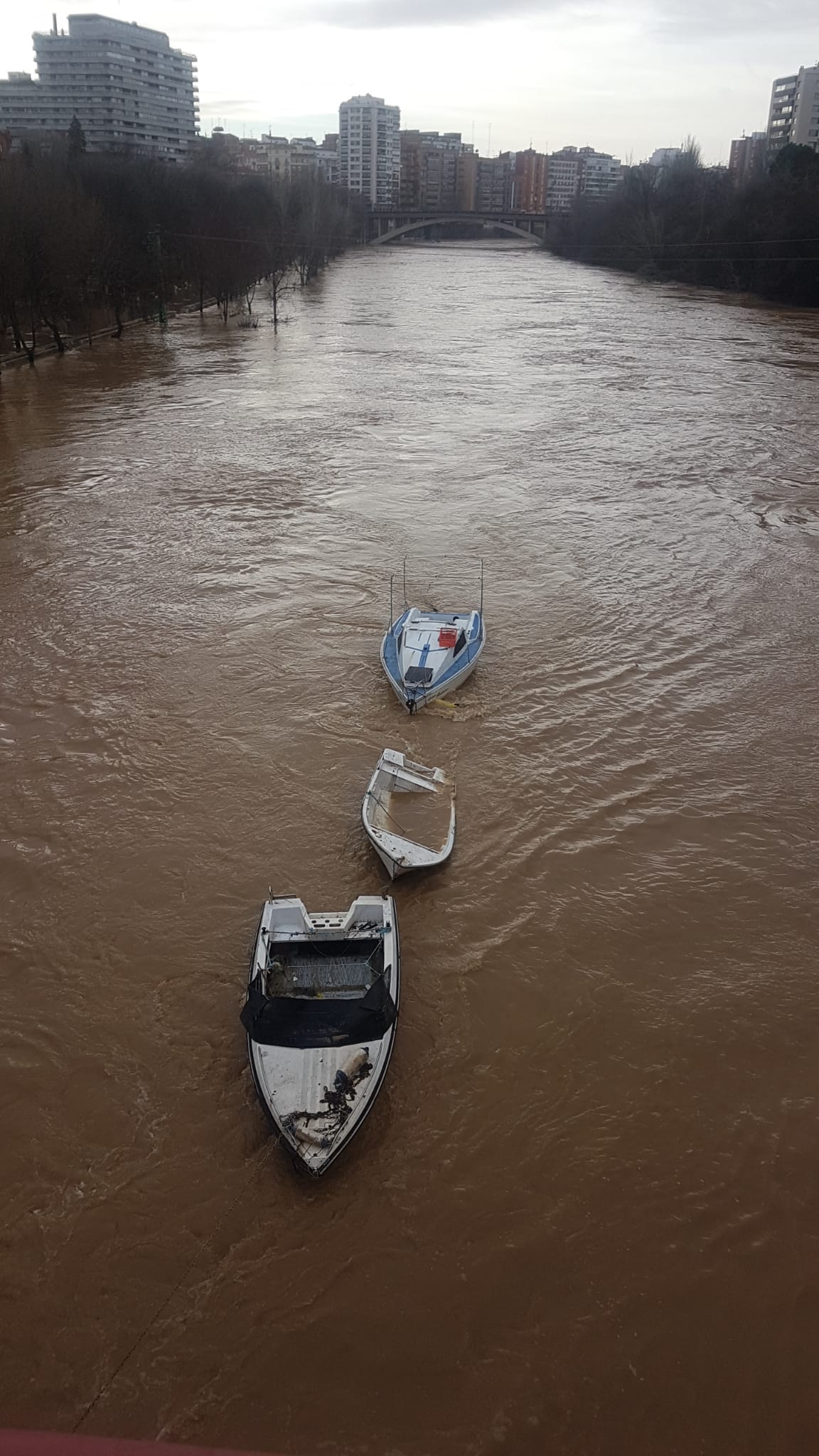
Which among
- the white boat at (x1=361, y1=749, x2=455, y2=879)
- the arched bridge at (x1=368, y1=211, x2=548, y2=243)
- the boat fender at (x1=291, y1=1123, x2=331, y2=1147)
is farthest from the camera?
the arched bridge at (x1=368, y1=211, x2=548, y2=243)

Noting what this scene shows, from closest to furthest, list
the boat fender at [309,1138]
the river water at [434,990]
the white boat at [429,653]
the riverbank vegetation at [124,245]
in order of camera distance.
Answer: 1. the river water at [434,990]
2. the boat fender at [309,1138]
3. the white boat at [429,653]
4. the riverbank vegetation at [124,245]

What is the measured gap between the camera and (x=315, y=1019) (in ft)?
30.4

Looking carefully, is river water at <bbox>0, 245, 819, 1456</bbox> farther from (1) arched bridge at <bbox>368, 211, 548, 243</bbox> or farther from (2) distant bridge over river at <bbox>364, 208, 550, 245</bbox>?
(2) distant bridge over river at <bbox>364, 208, 550, 245</bbox>

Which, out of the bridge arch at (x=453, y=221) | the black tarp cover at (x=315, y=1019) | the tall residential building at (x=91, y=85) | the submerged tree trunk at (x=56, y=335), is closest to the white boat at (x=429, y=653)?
the black tarp cover at (x=315, y=1019)

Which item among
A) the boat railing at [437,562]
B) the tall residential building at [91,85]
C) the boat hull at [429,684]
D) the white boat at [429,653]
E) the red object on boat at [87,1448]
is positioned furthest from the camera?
the tall residential building at [91,85]

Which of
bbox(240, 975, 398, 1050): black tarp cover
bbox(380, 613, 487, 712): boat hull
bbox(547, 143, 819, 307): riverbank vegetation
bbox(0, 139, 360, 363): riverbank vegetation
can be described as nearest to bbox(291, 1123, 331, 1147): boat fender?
bbox(240, 975, 398, 1050): black tarp cover

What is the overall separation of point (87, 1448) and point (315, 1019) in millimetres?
3935

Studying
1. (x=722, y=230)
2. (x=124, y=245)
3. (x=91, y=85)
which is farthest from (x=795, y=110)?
(x=124, y=245)

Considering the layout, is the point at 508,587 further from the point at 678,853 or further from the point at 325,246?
the point at 325,246

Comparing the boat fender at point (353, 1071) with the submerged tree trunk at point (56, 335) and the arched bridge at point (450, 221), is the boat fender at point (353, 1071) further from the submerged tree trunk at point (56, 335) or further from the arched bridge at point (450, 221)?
the arched bridge at point (450, 221)

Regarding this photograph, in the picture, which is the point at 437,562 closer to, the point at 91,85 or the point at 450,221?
the point at 450,221

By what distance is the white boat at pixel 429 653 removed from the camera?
1556cm

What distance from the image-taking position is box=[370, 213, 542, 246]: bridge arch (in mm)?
151750

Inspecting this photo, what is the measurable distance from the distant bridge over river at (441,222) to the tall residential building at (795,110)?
3717 cm
